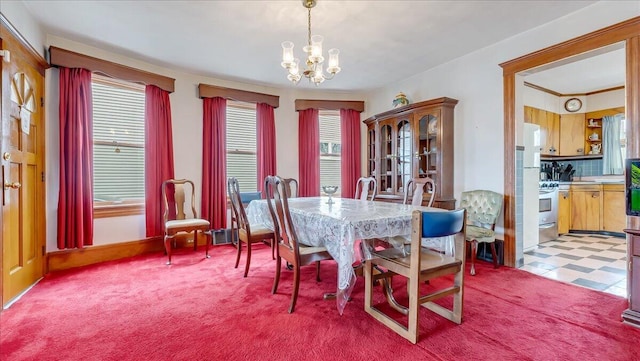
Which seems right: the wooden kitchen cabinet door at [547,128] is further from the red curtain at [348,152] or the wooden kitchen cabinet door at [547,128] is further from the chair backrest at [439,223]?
the chair backrest at [439,223]

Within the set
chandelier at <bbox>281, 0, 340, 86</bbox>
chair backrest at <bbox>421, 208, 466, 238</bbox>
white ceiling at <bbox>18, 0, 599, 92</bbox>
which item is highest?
white ceiling at <bbox>18, 0, 599, 92</bbox>

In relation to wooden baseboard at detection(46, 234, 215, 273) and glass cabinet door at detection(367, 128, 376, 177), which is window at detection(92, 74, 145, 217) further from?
glass cabinet door at detection(367, 128, 376, 177)

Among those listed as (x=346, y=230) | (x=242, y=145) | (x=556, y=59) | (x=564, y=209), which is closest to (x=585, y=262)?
(x=564, y=209)

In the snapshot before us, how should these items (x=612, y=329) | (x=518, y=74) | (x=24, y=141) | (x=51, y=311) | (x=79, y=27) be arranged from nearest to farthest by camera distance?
1. (x=612, y=329)
2. (x=51, y=311)
3. (x=24, y=141)
4. (x=79, y=27)
5. (x=518, y=74)

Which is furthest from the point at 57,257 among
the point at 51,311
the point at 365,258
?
the point at 365,258

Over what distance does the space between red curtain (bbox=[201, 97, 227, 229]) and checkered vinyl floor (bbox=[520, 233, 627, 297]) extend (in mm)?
3860

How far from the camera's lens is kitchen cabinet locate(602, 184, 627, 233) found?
4.58 m

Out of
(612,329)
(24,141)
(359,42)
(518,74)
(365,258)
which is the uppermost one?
(359,42)

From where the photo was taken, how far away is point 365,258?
2029mm

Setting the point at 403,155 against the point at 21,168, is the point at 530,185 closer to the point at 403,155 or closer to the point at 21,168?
the point at 403,155

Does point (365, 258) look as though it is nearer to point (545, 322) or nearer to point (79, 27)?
point (545, 322)

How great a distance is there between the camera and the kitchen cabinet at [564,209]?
4.85 metres

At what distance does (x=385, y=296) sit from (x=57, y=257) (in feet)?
11.4

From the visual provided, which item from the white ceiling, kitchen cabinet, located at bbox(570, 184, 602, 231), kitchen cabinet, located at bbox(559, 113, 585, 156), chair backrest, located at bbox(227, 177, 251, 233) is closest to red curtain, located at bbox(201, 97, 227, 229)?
the white ceiling
